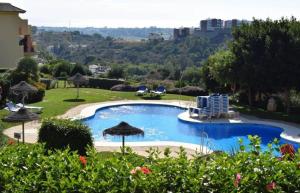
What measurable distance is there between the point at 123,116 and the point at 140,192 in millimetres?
21836

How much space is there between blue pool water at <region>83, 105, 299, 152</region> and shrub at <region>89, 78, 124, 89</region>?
28.2 ft

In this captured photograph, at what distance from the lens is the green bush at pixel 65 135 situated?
46.2 ft

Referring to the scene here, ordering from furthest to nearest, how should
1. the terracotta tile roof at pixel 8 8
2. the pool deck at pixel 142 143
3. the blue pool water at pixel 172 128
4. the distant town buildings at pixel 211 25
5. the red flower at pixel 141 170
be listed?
the distant town buildings at pixel 211 25 → the terracotta tile roof at pixel 8 8 → the blue pool water at pixel 172 128 → the pool deck at pixel 142 143 → the red flower at pixel 141 170

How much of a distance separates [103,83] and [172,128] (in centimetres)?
1477

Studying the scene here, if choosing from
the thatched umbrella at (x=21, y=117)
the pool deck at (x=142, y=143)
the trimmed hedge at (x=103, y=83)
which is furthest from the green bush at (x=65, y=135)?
the trimmed hedge at (x=103, y=83)

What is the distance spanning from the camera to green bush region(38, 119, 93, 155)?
1409 centimetres

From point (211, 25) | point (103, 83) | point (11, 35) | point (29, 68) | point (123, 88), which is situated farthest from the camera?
point (211, 25)

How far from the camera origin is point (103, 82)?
3772cm

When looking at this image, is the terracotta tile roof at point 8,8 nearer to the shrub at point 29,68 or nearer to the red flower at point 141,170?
the shrub at point 29,68

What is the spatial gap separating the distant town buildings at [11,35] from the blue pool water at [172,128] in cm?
1239

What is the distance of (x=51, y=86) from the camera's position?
3516cm

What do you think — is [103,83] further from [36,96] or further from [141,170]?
[141,170]

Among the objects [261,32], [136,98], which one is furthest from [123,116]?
[261,32]

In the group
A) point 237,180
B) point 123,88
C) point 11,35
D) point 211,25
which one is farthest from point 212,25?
point 237,180
